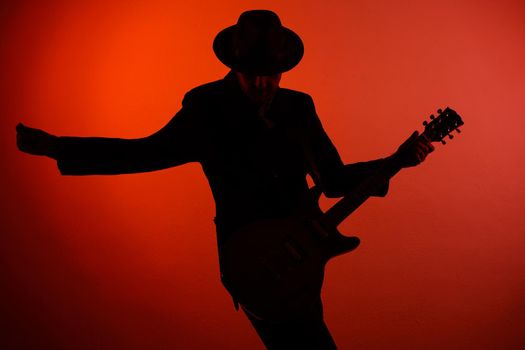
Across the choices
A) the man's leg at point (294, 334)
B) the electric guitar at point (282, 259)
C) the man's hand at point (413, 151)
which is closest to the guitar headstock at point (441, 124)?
the man's hand at point (413, 151)

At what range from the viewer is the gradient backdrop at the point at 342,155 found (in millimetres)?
1938

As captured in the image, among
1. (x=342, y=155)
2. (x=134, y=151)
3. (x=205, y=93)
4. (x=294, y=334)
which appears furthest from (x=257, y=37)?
(x=342, y=155)

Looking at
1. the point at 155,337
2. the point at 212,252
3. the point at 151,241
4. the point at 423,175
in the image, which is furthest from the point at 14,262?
the point at 423,175

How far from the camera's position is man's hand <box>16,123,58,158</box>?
843 mm

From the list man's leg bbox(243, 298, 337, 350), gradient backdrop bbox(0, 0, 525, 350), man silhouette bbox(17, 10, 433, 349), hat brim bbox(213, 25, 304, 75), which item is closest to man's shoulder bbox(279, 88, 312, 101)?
man silhouette bbox(17, 10, 433, 349)

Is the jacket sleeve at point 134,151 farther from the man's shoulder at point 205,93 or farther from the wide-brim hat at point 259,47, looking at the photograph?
the wide-brim hat at point 259,47

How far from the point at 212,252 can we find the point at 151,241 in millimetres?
317

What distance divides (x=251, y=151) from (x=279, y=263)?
0.27m

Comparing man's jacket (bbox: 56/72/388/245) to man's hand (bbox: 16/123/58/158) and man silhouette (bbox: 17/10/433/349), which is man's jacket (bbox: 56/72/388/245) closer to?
man silhouette (bbox: 17/10/433/349)

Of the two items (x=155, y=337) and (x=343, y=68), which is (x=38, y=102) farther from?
(x=343, y=68)

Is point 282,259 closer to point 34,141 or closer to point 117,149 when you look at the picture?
point 117,149

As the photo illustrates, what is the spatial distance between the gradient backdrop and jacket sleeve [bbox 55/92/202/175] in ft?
3.32

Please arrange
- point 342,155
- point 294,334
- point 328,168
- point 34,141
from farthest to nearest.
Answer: point 342,155
point 328,168
point 294,334
point 34,141

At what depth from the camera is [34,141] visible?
85 cm
